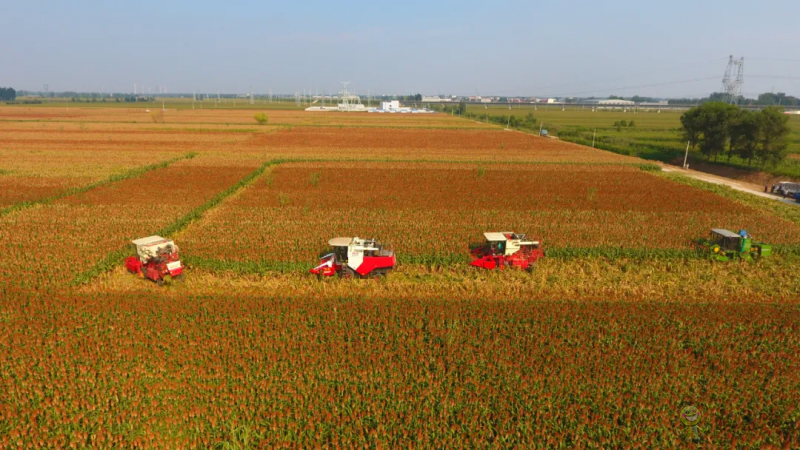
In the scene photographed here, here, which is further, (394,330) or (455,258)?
(455,258)

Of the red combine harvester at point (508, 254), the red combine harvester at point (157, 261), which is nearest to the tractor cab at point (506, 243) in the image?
the red combine harvester at point (508, 254)

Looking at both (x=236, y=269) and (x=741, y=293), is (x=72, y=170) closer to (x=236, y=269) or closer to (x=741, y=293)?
(x=236, y=269)

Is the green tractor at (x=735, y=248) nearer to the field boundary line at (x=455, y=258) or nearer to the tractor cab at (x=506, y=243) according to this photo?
the field boundary line at (x=455, y=258)

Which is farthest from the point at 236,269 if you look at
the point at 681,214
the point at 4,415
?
the point at 681,214

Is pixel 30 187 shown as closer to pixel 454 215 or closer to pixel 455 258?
pixel 454 215

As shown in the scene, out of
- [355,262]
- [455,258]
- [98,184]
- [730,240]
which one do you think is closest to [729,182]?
[730,240]

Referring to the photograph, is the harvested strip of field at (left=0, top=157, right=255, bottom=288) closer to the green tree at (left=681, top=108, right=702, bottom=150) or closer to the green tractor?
the green tractor
